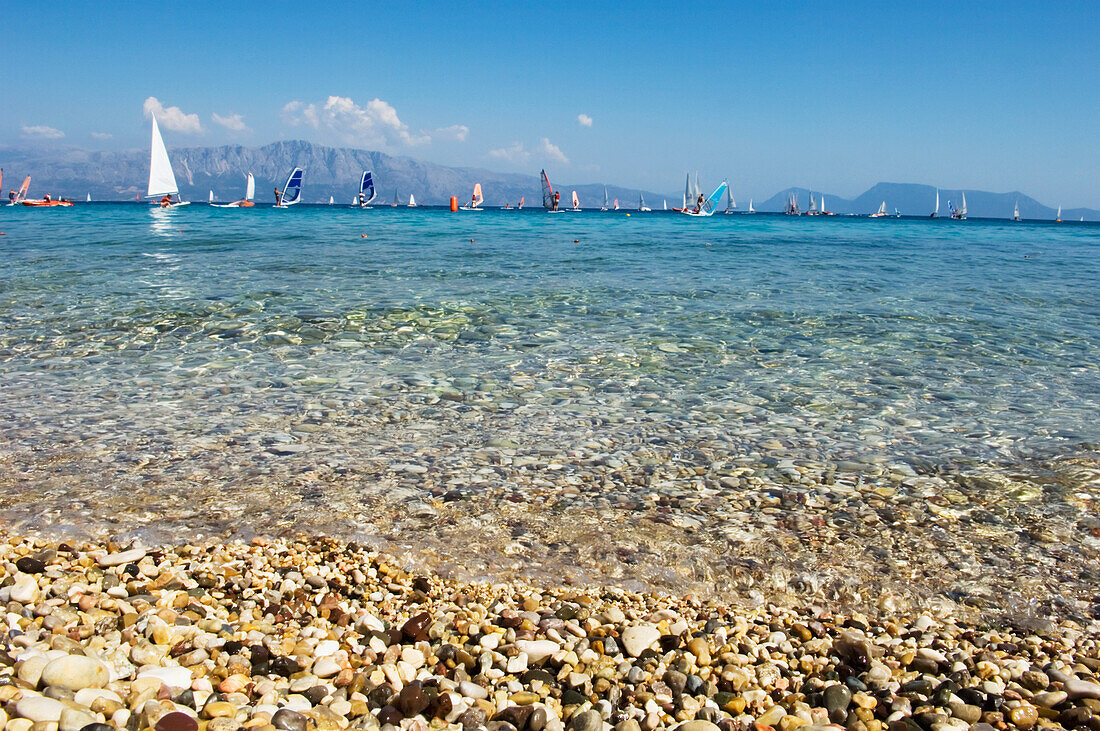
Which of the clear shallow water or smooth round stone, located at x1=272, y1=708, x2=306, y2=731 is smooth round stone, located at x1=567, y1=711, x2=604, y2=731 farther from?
the clear shallow water

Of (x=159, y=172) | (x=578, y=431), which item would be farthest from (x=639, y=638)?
(x=159, y=172)

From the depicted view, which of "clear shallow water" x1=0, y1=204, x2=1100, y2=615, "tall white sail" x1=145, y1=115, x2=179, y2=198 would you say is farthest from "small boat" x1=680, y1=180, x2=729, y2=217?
"clear shallow water" x1=0, y1=204, x2=1100, y2=615

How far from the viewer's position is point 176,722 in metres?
2.80

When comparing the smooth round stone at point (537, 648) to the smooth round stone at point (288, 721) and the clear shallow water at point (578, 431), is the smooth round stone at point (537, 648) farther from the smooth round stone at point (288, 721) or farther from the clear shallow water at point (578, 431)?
the smooth round stone at point (288, 721)

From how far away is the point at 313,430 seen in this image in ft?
22.5

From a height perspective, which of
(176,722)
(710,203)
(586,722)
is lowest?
(586,722)

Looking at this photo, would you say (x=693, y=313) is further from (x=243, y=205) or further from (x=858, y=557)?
(x=243, y=205)

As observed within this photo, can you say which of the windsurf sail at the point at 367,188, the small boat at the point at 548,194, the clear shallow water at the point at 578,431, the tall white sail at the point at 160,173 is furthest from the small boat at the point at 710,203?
the clear shallow water at the point at 578,431

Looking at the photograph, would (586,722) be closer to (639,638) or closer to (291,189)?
(639,638)

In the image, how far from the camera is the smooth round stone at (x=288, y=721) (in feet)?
9.36

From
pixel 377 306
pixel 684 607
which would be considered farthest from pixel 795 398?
pixel 377 306

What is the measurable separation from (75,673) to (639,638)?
8.30 feet

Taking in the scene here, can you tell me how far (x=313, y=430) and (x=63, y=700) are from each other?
4.05m

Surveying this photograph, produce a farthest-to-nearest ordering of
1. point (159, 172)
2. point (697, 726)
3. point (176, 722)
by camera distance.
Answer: point (159, 172), point (697, 726), point (176, 722)
